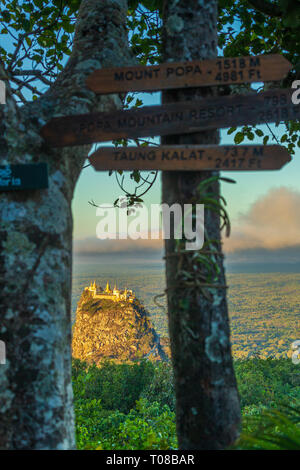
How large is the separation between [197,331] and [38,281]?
3.73ft

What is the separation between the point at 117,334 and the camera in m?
15.8

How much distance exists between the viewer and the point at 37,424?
97.1 inches

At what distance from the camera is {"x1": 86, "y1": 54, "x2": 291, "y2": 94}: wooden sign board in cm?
258

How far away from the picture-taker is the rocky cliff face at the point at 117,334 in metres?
15.5

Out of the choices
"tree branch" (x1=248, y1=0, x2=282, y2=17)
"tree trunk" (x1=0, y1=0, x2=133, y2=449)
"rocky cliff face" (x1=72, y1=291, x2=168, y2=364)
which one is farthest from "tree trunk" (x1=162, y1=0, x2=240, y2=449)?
"rocky cliff face" (x1=72, y1=291, x2=168, y2=364)

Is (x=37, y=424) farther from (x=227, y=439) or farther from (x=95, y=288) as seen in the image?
(x=95, y=288)

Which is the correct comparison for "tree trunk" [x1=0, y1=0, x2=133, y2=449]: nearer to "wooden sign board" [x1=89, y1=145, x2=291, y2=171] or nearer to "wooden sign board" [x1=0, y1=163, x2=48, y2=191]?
"wooden sign board" [x1=0, y1=163, x2=48, y2=191]

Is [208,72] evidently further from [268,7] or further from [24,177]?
[268,7]

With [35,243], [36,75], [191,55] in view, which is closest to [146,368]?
[36,75]

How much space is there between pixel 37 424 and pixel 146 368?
7.84 metres

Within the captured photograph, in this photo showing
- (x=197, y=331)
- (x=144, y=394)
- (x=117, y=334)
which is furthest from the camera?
(x=117, y=334)

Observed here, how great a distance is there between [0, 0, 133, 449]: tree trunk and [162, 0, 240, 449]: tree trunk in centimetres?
78

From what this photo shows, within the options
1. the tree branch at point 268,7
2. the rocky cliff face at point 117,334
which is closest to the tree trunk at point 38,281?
the tree branch at point 268,7

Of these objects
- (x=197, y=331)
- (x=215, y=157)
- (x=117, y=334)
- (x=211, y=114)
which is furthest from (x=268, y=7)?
(x=117, y=334)
